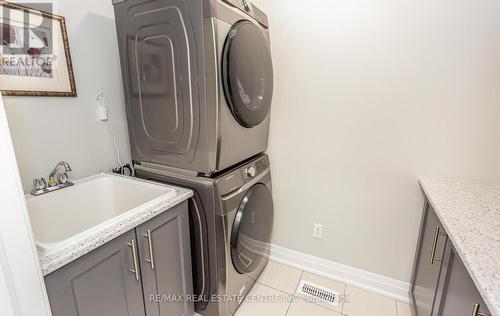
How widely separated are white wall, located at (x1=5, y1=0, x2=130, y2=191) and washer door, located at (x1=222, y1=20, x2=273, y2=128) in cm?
95

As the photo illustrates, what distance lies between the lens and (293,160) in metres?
1.96

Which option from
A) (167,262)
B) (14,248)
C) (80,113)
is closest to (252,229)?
(167,262)

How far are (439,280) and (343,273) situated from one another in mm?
920

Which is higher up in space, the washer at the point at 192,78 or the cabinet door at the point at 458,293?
the washer at the point at 192,78

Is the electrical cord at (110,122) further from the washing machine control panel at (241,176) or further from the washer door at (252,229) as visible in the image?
the washer door at (252,229)

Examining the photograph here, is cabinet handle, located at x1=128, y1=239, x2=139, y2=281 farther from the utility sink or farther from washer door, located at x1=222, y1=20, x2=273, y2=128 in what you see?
washer door, located at x1=222, y1=20, x2=273, y2=128

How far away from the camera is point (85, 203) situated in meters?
1.48

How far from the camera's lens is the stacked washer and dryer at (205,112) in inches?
47.9

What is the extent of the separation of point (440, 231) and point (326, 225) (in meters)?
0.85

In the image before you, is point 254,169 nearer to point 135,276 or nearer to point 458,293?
point 135,276

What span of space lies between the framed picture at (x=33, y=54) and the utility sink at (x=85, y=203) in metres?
0.55

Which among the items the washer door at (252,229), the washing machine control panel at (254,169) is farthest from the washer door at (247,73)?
the washer door at (252,229)

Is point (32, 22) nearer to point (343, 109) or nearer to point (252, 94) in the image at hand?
point (252, 94)

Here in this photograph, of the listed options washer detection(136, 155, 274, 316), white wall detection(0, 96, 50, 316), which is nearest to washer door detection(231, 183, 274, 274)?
washer detection(136, 155, 274, 316)
